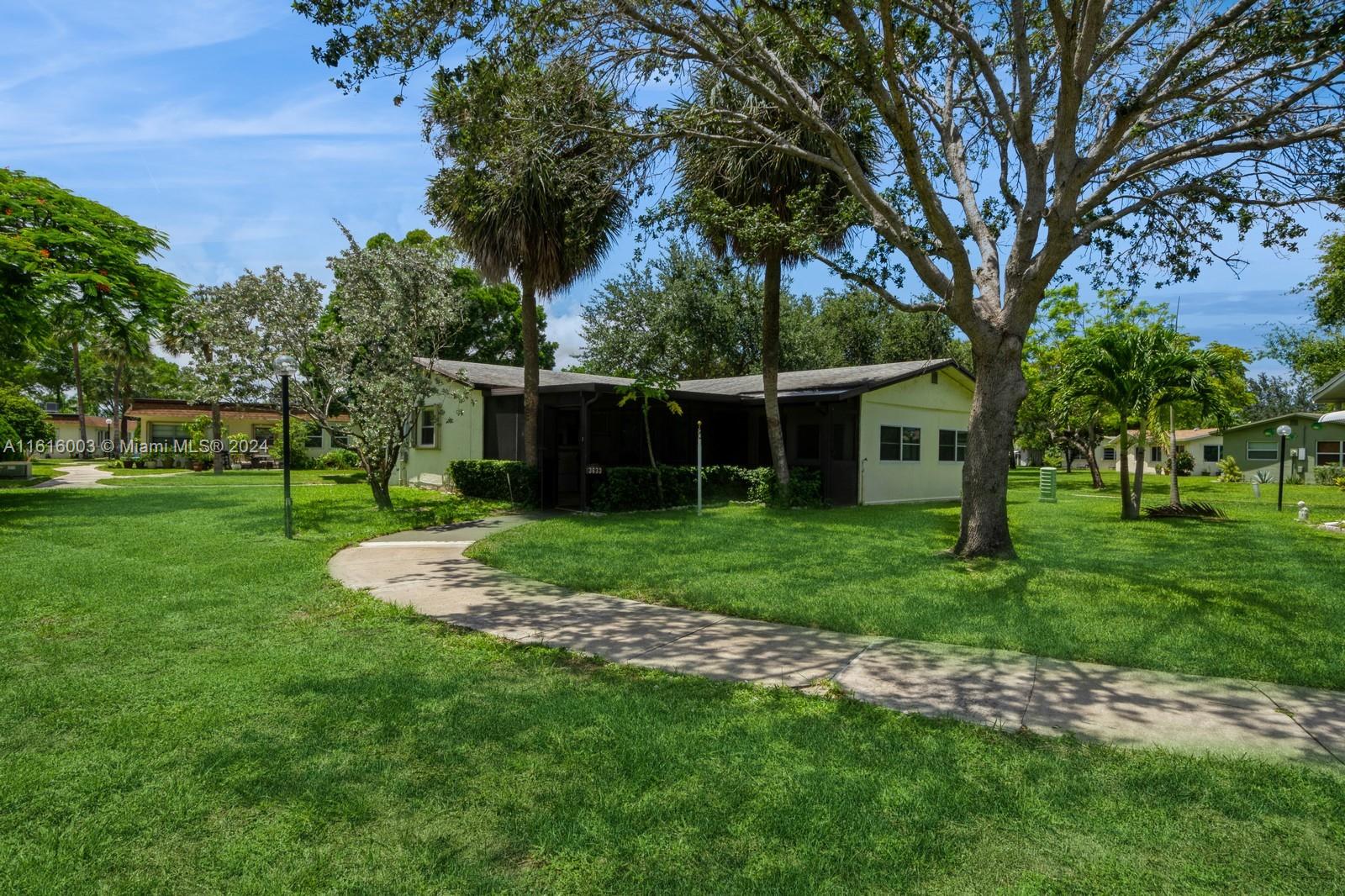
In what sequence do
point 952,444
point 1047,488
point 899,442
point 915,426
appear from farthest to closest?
point 952,444, point 1047,488, point 915,426, point 899,442

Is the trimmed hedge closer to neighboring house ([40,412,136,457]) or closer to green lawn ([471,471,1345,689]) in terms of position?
green lawn ([471,471,1345,689])

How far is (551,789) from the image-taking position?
312 cm

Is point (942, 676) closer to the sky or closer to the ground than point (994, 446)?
closer to the ground

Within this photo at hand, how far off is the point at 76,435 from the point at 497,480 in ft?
168

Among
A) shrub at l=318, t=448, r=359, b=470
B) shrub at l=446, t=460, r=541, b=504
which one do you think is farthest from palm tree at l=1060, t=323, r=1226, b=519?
shrub at l=318, t=448, r=359, b=470

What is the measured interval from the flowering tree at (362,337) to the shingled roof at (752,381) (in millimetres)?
879

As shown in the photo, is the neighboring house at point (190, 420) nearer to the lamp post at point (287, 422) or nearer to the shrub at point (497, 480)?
the shrub at point (497, 480)

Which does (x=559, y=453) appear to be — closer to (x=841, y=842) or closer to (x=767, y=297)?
(x=767, y=297)

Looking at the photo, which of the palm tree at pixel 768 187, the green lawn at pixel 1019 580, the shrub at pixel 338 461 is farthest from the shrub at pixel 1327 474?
the shrub at pixel 338 461

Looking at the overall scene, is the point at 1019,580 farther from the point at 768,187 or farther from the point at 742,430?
the point at 742,430

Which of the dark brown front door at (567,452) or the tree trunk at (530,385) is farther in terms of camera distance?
the dark brown front door at (567,452)

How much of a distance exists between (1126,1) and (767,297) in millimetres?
7620

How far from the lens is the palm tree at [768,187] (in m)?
11.8

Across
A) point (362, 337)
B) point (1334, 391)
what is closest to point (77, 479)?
point (362, 337)
